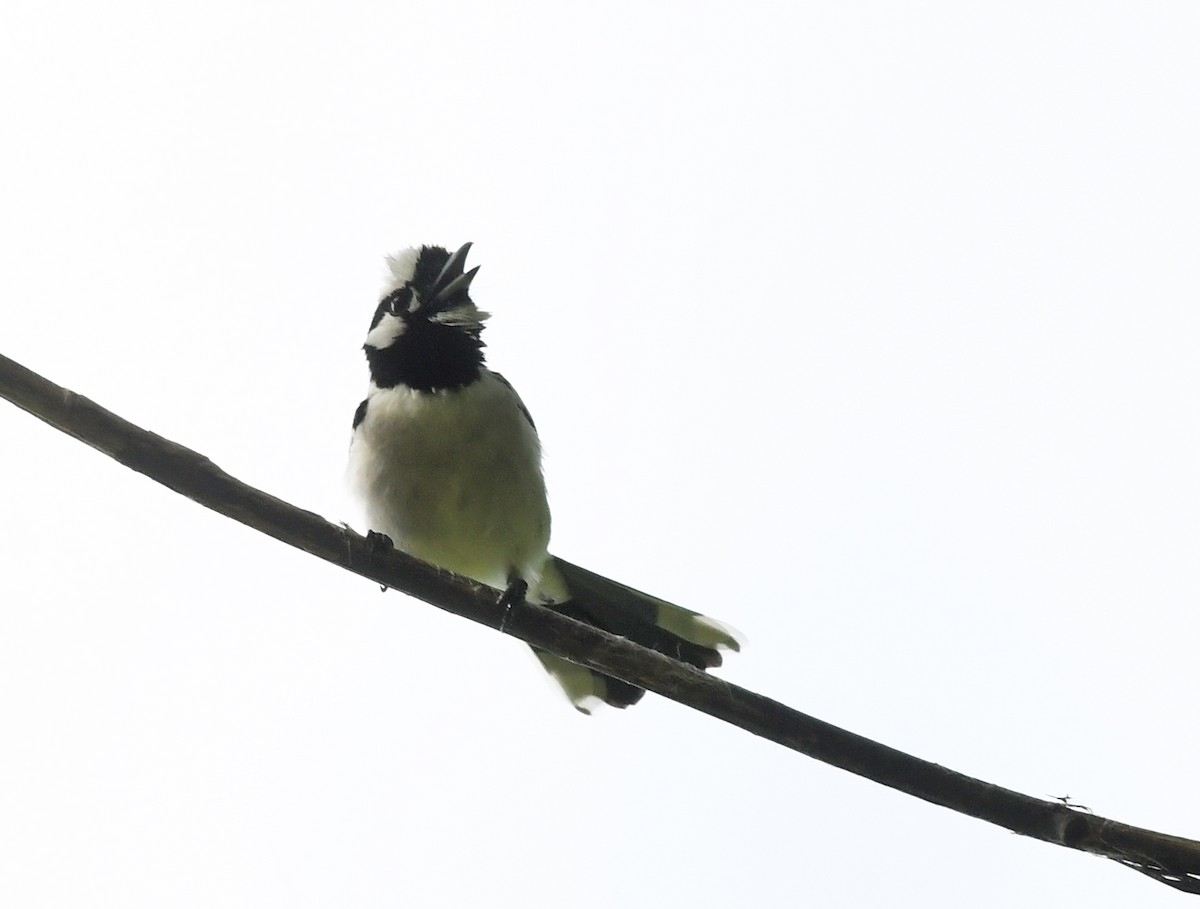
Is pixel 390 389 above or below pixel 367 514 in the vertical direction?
above

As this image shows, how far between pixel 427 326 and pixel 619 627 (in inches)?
55.9

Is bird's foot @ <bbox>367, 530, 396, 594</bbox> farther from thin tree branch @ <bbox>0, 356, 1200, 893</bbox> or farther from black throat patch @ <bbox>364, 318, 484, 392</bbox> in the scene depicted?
black throat patch @ <bbox>364, 318, 484, 392</bbox>

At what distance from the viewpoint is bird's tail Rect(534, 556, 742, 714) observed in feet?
13.8

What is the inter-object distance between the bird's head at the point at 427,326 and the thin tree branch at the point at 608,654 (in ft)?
4.57

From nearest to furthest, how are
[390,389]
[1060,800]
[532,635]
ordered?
[1060,800] < [532,635] < [390,389]

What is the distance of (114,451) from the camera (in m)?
2.78

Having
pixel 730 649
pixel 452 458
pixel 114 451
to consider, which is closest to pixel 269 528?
pixel 114 451

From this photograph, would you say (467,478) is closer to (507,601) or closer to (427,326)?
(427,326)

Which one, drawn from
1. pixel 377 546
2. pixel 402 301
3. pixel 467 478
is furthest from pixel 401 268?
pixel 377 546

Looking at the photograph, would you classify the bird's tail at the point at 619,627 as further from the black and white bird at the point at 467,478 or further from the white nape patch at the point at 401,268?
the white nape patch at the point at 401,268

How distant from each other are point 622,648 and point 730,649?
4.10 feet

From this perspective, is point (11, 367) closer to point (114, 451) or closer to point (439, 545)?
point (114, 451)

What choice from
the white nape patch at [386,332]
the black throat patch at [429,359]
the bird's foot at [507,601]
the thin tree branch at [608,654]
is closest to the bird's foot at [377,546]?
the thin tree branch at [608,654]

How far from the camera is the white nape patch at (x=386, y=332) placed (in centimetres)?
460
